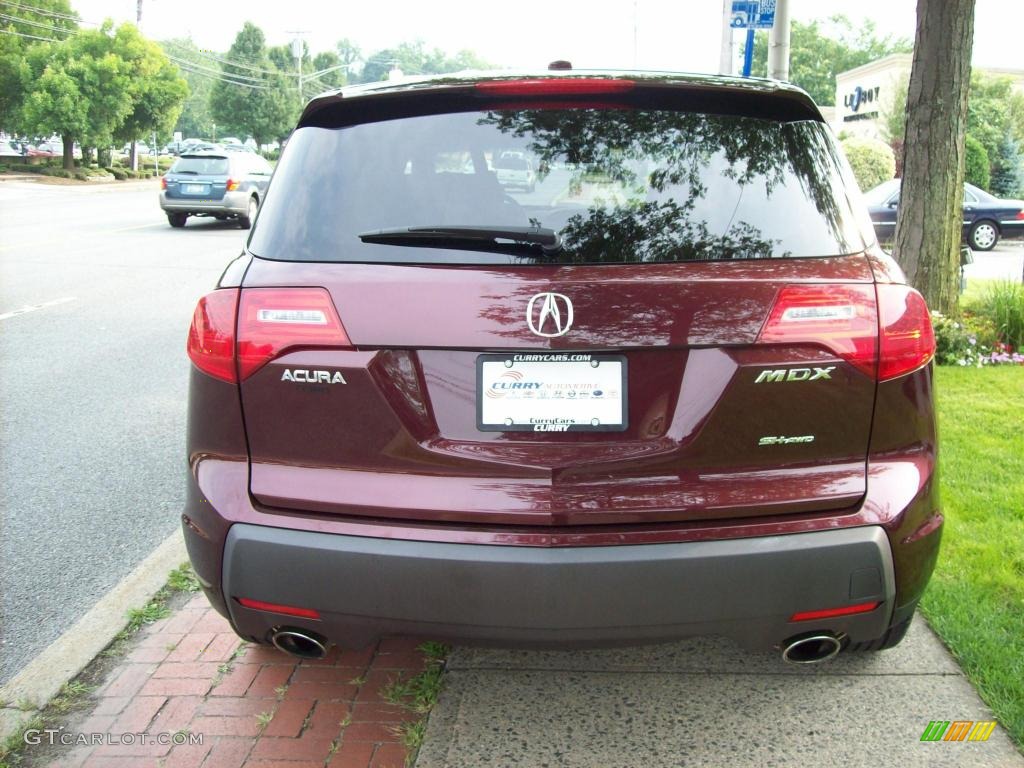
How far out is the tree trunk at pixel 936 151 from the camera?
7.21 m

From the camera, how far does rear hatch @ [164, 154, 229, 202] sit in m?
19.5

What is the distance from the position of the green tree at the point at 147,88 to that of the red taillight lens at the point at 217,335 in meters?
45.3

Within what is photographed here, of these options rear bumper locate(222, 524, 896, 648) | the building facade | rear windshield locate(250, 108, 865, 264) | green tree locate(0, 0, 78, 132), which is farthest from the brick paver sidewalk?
green tree locate(0, 0, 78, 132)

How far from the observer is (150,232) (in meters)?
18.7

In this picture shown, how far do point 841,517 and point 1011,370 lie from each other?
5.56 meters

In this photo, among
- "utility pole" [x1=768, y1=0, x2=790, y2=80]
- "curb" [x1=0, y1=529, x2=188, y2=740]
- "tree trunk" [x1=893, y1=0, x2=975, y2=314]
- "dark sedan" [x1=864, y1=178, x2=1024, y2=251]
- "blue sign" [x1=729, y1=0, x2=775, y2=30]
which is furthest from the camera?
"dark sedan" [x1=864, y1=178, x2=1024, y2=251]

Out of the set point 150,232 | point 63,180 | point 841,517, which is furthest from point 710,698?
point 63,180

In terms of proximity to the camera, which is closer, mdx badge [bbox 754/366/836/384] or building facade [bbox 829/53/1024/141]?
mdx badge [bbox 754/366/836/384]

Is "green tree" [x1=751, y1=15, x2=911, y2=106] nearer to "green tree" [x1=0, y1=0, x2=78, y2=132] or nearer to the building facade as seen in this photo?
the building facade

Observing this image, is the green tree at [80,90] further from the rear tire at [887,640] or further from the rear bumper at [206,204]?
the rear tire at [887,640]

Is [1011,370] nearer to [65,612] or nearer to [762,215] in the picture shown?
[762,215]

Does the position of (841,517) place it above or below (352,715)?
above

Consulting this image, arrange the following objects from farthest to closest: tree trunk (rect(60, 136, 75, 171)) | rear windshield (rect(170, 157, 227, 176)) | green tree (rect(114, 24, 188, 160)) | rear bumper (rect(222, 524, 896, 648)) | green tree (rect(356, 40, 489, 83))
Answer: green tree (rect(356, 40, 489, 83)) < green tree (rect(114, 24, 188, 160)) < tree trunk (rect(60, 136, 75, 171)) < rear windshield (rect(170, 157, 227, 176)) < rear bumper (rect(222, 524, 896, 648))

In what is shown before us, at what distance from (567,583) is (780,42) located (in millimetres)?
10467
